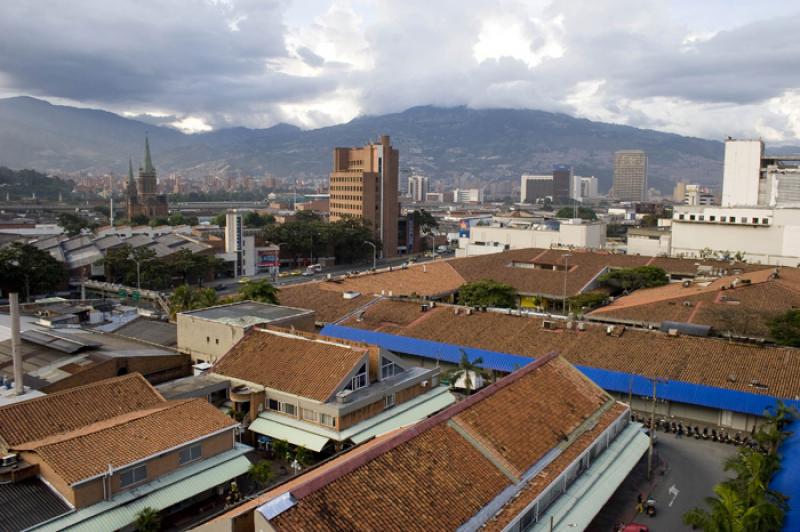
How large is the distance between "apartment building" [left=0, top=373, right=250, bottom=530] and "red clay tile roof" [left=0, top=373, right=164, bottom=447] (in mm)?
29

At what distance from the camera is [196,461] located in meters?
20.2

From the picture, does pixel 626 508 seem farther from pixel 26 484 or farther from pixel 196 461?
pixel 26 484

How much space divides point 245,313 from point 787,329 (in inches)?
1127

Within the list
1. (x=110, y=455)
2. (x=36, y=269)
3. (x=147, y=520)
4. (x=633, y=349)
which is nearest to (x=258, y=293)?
(x=110, y=455)

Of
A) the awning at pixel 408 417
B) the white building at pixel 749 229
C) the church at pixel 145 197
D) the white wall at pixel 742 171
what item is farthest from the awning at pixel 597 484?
the church at pixel 145 197

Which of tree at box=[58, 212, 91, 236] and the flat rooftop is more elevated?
tree at box=[58, 212, 91, 236]

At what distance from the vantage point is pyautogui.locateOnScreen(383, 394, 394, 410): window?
25.2m

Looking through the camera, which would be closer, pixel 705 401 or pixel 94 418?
pixel 94 418

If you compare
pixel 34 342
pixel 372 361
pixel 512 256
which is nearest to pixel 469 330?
pixel 372 361

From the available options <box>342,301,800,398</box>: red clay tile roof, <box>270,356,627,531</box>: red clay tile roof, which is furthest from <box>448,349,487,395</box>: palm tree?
<box>270,356,627,531</box>: red clay tile roof

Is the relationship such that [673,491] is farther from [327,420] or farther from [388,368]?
[327,420]

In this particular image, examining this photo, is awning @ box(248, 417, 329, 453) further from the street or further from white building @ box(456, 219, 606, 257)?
white building @ box(456, 219, 606, 257)

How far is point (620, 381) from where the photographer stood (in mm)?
29266

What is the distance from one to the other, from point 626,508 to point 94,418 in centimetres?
1786
